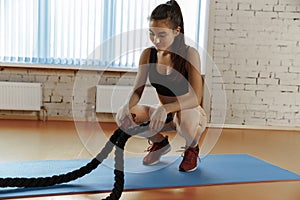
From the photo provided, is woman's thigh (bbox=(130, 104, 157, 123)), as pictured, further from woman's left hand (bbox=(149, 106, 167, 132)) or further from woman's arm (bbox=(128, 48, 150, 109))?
woman's left hand (bbox=(149, 106, 167, 132))

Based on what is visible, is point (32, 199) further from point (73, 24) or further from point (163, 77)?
point (73, 24)

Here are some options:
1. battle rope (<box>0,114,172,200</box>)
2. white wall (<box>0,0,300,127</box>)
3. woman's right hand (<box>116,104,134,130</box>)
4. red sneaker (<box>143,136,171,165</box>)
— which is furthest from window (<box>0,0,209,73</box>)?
battle rope (<box>0,114,172,200</box>)

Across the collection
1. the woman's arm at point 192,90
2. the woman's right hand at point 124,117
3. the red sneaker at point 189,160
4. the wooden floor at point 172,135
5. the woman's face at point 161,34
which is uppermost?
the woman's face at point 161,34

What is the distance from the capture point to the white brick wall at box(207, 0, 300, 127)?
12.4 feet

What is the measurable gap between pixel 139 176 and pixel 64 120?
2097 mm

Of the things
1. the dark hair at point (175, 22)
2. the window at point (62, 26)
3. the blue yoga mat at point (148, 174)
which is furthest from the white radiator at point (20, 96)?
the dark hair at point (175, 22)

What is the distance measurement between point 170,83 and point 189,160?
1.62ft

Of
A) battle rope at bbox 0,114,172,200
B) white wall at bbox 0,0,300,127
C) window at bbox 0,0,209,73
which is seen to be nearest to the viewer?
battle rope at bbox 0,114,172,200

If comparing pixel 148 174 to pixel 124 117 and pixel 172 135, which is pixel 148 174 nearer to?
pixel 172 135

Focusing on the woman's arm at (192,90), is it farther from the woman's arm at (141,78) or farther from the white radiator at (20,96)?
the white radiator at (20,96)

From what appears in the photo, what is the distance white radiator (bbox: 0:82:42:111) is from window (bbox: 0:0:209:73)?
235mm

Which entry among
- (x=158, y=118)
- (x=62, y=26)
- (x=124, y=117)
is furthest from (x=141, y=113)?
(x=62, y=26)

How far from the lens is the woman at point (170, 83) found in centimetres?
Answer: 171

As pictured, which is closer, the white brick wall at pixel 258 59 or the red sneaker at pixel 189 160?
the red sneaker at pixel 189 160
